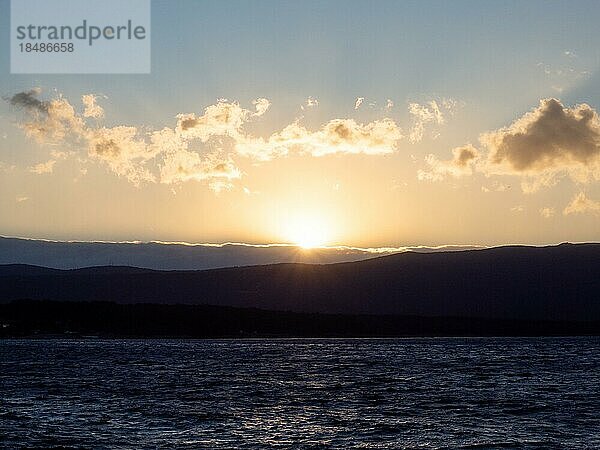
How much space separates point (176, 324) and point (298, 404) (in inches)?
5423

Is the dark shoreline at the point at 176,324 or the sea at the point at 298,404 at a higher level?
the sea at the point at 298,404

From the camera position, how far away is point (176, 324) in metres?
186

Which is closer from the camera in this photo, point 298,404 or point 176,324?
point 298,404

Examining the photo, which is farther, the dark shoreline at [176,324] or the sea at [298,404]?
the dark shoreline at [176,324]

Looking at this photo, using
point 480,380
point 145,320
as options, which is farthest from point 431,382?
point 145,320

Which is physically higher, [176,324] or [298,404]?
[298,404]

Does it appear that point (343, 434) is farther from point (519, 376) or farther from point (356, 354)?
point (356, 354)

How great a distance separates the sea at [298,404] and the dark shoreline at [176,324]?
3502 inches

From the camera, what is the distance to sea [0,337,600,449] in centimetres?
3753

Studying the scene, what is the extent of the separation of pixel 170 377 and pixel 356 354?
137ft

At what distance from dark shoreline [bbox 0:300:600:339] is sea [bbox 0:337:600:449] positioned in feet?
292

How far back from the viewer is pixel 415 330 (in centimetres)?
19625

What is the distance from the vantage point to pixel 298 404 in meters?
51.2

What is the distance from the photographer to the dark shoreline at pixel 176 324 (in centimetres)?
17762
